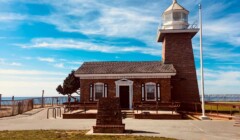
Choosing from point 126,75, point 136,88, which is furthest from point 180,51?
point 126,75

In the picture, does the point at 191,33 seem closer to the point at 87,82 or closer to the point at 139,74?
the point at 139,74

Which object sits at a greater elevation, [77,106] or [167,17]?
[167,17]

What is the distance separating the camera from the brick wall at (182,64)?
93.2 feet

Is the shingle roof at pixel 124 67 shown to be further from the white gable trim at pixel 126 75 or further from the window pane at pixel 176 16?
the window pane at pixel 176 16

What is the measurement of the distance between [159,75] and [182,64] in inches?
147

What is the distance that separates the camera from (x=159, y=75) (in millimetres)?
26562

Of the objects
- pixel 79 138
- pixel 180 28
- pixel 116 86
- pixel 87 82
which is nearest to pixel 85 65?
pixel 87 82

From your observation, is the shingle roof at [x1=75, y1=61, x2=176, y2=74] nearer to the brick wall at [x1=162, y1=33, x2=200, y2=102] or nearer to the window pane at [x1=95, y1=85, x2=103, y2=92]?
the window pane at [x1=95, y1=85, x2=103, y2=92]

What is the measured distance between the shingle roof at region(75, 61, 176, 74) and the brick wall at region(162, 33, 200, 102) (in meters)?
1.45

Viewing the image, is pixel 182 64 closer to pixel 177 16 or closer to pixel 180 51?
pixel 180 51

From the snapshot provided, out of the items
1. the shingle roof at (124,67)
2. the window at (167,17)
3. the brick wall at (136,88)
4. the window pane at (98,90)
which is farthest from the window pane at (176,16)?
the window pane at (98,90)

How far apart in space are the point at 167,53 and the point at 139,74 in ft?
15.0

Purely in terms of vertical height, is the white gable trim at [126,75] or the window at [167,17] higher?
the window at [167,17]

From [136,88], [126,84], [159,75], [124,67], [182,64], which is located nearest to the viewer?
[159,75]
